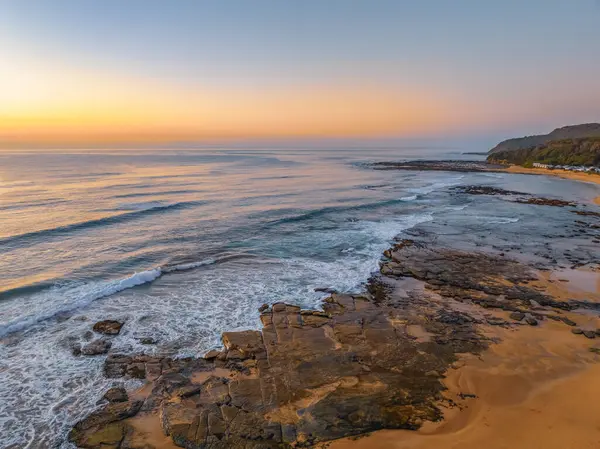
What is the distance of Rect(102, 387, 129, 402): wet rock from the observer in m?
9.12

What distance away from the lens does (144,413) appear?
339 inches

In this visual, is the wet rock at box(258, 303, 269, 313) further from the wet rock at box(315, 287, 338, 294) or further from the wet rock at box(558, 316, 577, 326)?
the wet rock at box(558, 316, 577, 326)

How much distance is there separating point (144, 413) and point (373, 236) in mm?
19496

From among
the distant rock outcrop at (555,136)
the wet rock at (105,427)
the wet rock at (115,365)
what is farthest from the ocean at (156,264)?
the distant rock outcrop at (555,136)

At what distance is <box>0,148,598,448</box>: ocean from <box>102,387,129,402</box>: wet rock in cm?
36

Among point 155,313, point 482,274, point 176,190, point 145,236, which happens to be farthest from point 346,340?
point 176,190

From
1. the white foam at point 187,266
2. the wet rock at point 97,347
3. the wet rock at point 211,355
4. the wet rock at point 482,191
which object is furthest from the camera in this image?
the wet rock at point 482,191

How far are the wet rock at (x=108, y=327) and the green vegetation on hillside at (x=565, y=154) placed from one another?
87.5m

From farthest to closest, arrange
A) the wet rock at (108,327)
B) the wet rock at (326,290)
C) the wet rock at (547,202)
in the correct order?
the wet rock at (547,202) < the wet rock at (326,290) < the wet rock at (108,327)

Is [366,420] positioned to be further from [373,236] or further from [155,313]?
[373,236]

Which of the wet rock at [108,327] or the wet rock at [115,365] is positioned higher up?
the wet rock at [115,365]

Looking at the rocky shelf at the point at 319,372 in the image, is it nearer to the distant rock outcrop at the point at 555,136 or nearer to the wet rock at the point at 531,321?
the wet rock at the point at 531,321

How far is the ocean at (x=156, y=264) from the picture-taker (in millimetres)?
10414

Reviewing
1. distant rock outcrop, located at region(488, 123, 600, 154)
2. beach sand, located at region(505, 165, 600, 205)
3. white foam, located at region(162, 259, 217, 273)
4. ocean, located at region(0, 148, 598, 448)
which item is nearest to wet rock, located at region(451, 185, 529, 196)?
ocean, located at region(0, 148, 598, 448)
